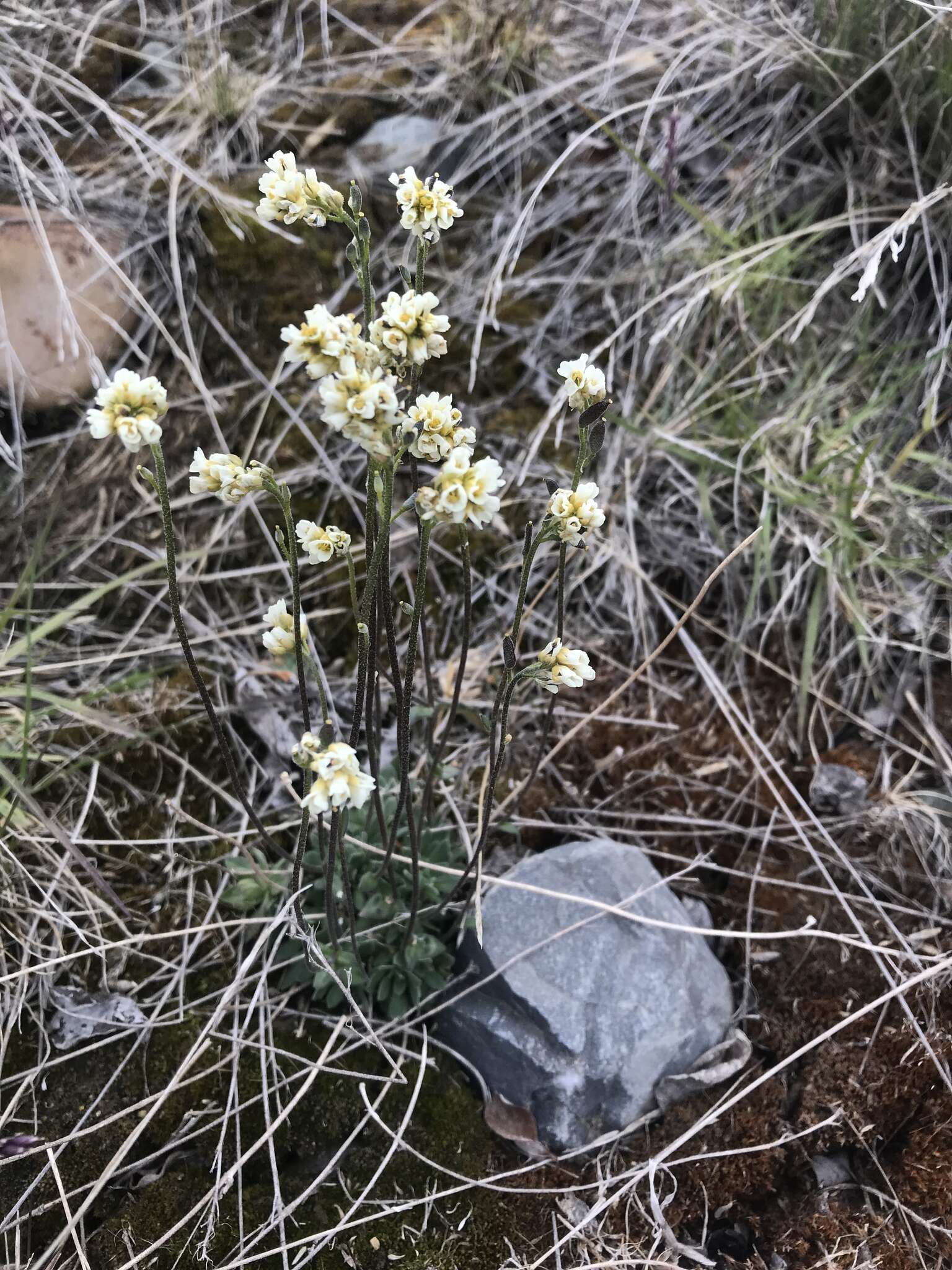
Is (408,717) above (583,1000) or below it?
above

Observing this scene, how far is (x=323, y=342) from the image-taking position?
1.23 metres

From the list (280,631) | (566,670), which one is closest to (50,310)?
(280,631)

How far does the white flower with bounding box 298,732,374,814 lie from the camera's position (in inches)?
52.0

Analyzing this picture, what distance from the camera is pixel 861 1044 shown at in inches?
77.8

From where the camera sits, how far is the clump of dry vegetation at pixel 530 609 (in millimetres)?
1814

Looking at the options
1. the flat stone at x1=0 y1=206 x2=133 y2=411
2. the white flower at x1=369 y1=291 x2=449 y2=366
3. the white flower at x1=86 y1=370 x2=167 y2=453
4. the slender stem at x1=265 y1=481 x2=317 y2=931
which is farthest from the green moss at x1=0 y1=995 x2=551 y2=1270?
the flat stone at x1=0 y1=206 x2=133 y2=411

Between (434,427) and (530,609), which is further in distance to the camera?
(530,609)

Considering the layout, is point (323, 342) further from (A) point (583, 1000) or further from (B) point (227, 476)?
(A) point (583, 1000)

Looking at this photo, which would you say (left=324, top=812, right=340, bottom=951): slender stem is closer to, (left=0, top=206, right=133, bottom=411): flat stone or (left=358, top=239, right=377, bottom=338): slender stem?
(left=358, top=239, right=377, bottom=338): slender stem

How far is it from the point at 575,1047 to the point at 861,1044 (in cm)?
64

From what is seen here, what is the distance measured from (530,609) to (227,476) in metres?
1.30

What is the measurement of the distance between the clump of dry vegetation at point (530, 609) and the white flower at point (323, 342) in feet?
3.04

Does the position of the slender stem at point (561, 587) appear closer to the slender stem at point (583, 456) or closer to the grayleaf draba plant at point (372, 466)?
the grayleaf draba plant at point (372, 466)

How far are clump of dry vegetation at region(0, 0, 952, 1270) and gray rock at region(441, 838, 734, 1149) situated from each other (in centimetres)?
9
